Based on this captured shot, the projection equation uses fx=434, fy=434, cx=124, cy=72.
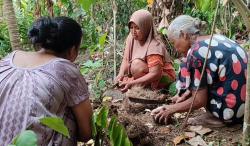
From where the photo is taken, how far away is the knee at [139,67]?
4414mm

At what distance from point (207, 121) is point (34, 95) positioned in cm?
161

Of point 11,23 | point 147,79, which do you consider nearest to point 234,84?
point 147,79

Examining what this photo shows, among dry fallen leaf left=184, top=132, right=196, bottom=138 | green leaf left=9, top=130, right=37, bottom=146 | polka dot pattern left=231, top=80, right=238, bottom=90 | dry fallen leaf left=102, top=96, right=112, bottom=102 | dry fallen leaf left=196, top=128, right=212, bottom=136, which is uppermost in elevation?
green leaf left=9, top=130, right=37, bottom=146

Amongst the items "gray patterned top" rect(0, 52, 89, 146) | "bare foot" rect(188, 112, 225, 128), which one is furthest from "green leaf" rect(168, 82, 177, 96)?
"gray patterned top" rect(0, 52, 89, 146)

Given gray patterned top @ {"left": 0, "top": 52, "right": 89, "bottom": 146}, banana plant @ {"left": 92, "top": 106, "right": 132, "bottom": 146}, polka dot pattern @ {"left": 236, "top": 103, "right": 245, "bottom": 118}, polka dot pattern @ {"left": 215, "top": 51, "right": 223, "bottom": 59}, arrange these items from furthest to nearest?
polka dot pattern @ {"left": 236, "top": 103, "right": 245, "bottom": 118}, polka dot pattern @ {"left": 215, "top": 51, "right": 223, "bottom": 59}, banana plant @ {"left": 92, "top": 106, "right": 132, "bottom": 146}, gray patterned top @ {"left": 0, "top": 52, "right": 89, "bottom": 146}

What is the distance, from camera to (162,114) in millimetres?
3453

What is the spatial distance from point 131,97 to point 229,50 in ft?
3.94

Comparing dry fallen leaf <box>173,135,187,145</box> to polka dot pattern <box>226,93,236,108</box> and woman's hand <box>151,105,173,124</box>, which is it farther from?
polka dot pattern <box>226,93,236,108</box>

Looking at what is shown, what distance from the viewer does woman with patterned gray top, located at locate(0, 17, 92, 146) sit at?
2.40 m

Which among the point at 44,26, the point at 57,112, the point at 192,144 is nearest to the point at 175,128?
the point at 192,144

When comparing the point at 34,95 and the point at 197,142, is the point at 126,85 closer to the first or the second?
the point at 197,142

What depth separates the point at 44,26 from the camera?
2.53 meters

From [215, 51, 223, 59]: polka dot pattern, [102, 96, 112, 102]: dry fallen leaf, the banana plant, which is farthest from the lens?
[102, 96, 112, 102]: dry fallen leaf

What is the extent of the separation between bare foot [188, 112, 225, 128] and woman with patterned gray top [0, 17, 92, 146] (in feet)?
3.85
